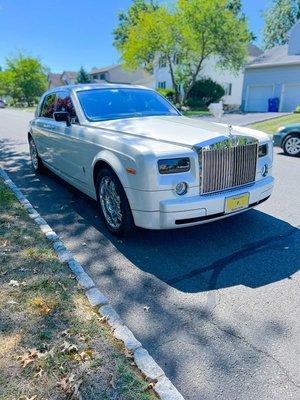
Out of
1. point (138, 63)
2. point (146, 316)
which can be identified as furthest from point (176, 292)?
point (138, 63)

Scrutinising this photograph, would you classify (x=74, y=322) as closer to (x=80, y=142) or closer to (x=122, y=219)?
(x=122, y=219)

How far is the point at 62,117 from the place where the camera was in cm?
502

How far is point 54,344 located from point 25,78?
64.8 meters

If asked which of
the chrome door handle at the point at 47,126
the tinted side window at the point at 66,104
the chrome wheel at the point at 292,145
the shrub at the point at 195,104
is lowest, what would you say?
the shrub at the point at 195,104

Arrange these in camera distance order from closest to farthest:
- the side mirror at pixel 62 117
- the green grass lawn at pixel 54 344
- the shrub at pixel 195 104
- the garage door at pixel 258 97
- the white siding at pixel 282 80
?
the green grass lawn at pixel 54 344 < the side mirror at pixel 62 117 < the white siding at pixel 282 80 < the garage door at pixel 258 97 < the shrub at pixel 195 104

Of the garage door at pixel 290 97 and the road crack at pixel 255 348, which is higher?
the road crack at pixel 255 348

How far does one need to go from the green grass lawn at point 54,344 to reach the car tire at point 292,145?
8.16 metres

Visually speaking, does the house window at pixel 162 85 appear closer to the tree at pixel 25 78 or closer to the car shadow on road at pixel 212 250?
the tree at pixel 25 78

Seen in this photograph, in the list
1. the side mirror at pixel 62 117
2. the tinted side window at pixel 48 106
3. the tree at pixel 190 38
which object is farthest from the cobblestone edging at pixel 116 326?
the tree at pixel 190 38

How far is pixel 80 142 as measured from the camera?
470cm

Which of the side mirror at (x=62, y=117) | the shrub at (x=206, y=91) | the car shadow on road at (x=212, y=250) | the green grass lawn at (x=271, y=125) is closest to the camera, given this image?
the car shadow on road at (x=212, y=250)

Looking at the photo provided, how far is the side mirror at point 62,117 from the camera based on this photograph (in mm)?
4984

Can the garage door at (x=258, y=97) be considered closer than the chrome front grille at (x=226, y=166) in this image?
No

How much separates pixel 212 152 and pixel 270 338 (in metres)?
1.86
